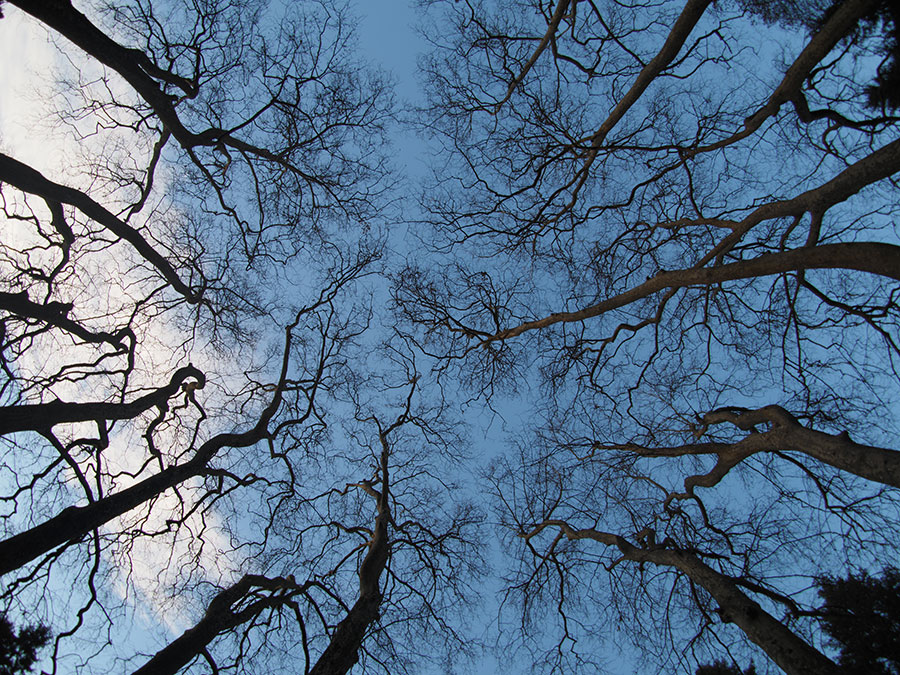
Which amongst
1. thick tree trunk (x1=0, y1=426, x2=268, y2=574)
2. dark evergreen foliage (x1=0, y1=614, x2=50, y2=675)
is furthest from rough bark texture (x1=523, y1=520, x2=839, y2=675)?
dark evergreen foliage (x1=0, y1=614, x2=50, y2=675)

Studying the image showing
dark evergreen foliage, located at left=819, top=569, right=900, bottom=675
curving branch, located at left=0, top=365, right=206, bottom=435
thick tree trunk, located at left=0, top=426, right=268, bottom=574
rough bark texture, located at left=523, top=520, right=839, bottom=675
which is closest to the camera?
rough bark texture, located at left=523, top=520, right=839, bottom=675

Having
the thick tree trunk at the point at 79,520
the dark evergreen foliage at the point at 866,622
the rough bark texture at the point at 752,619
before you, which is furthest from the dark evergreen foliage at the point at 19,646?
the dark evergreen foliage at the point at 866,622

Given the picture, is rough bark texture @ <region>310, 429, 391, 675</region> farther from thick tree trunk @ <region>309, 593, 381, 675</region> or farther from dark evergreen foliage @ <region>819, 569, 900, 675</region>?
dark evergreen foliage @ <region>819, 569, 900, 675</region>

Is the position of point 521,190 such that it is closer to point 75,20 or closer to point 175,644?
point 75,20

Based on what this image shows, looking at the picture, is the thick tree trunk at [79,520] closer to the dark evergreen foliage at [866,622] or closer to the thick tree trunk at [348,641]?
the thick tree trunk at [348,641]

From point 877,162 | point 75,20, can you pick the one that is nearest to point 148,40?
point 75,20

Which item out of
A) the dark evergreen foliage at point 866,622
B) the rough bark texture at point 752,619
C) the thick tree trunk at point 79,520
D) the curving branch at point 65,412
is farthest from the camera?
the curving branch at point 65,412

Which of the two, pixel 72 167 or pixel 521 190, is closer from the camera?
pixel 72 167

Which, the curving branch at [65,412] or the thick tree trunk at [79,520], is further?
the curving branch at [65,412]

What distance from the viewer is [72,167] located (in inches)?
283

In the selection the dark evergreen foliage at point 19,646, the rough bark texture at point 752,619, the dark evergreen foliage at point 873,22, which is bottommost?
the dark evergreen foliage at point 19,646

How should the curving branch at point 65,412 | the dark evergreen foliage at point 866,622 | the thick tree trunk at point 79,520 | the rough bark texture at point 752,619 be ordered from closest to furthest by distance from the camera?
the rough bark texture at point 752,619 < the dark evergreen foliage at point 866,622 < the thick tree trunk at point 79,520 < the curving branch at point 65,412

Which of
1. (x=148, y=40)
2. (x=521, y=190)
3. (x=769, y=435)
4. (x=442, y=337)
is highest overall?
(x=521, y=190)

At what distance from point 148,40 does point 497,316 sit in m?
7.08
